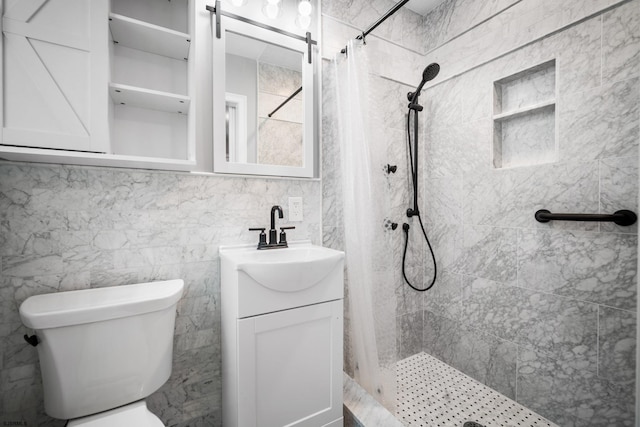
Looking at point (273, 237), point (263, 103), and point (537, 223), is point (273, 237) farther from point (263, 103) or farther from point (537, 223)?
point (537, 223)

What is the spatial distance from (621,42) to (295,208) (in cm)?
165

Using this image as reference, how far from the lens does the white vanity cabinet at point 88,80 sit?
86cm

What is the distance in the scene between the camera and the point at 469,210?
70.3 inches

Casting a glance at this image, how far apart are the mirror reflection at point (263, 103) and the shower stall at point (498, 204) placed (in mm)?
209

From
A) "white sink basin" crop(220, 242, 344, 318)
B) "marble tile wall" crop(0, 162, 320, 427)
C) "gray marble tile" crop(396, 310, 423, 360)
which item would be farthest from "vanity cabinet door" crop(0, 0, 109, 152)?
"gray marble tile" crop(396, 310, 423, 360)

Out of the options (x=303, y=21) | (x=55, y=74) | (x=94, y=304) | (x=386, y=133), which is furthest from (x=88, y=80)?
(x=386, y=133)

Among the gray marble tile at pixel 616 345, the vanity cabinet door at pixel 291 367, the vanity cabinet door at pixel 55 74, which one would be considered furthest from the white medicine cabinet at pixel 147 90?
the gray marble tile at pixel 616 345

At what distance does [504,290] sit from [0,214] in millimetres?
2377

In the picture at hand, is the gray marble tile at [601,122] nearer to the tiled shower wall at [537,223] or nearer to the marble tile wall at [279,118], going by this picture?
the tiled shower wall at [537,223]

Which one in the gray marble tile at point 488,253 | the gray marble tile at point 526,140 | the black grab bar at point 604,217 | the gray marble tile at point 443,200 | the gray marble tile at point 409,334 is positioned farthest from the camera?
the gray marble tile at point 409,334

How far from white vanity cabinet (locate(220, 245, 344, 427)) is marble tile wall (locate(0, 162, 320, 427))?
14 cm

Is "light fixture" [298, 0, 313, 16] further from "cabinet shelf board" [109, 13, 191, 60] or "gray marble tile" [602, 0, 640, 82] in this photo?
"gray marble tile" [602, 0, 640, 82]

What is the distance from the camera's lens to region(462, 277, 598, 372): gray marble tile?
129 cm

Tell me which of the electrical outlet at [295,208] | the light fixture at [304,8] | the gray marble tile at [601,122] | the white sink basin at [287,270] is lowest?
the white sink basin at [287,270]
